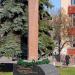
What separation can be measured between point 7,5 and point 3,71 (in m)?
5.73

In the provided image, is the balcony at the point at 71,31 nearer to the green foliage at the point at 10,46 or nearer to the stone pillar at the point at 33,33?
the green foliage at the point at 10,46

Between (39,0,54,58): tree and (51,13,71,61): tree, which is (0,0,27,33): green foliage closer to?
(39,0,54,58): tree

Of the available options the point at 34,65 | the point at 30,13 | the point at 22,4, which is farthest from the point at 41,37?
the point at 34,65

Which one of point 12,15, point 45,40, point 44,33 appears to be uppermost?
point 12,15

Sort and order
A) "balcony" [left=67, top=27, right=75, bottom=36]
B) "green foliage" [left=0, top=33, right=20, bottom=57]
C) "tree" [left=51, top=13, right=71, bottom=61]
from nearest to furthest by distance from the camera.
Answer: "green foliage" [left=0, top=33, right=20, bottom=57] < "tree" [left=51, top=13, right=71, bottom=61] < "balcony" [left=67, top=27, right=75, bottom=36]

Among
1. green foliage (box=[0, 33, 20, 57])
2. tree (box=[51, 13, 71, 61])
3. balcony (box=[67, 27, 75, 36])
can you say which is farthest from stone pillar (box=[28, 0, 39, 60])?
balcony (box=[67, 27, 75, 36])

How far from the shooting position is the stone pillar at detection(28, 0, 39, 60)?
2414 centimetres

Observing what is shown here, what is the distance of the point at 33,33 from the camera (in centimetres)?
2434

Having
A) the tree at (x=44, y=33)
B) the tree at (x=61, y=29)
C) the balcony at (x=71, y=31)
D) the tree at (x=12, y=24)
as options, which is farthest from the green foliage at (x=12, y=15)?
the balcony at (x=71, y=31)

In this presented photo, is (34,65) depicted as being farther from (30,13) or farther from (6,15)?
(6,15)

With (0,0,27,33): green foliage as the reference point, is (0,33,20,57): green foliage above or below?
below

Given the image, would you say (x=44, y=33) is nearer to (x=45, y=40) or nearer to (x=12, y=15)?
(x=45, y=40)

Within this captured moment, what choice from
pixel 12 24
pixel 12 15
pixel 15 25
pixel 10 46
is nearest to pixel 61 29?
pixel 12 15

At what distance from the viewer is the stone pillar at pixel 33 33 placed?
24.1 m
